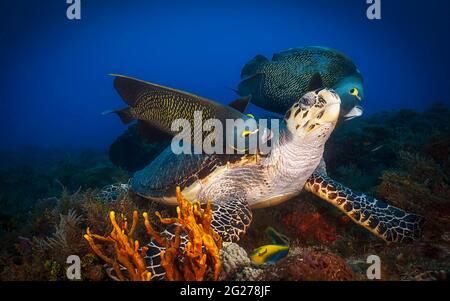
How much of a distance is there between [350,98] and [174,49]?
13140cm

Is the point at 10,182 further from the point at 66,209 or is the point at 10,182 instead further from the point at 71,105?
the point at 71,105

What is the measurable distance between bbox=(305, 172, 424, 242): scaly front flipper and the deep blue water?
37.4m

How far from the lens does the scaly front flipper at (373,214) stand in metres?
3.00

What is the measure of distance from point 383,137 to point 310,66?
182 inches

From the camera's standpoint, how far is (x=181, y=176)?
377 cm

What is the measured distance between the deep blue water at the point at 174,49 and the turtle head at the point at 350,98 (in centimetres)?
3763

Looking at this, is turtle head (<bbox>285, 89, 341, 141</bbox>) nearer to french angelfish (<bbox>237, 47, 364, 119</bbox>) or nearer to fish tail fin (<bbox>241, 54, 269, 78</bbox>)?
french angelfish (<bbox>237, 47, 364, 119</bbox>)

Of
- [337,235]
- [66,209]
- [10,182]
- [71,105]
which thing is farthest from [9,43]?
[71,105]

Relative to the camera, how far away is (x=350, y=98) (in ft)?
11.0

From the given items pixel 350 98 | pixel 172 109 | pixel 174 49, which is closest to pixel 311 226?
pixel 350 98

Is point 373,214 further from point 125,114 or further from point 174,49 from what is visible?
point 174,49

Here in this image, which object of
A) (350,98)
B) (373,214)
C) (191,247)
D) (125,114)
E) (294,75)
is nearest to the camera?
(191,247)

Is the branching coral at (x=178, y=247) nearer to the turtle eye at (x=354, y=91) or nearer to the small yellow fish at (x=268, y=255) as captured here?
the small yellow fish at (x=268, y=255)

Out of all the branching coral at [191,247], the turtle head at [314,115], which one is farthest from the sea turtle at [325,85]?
the branching coral at [191,247]
